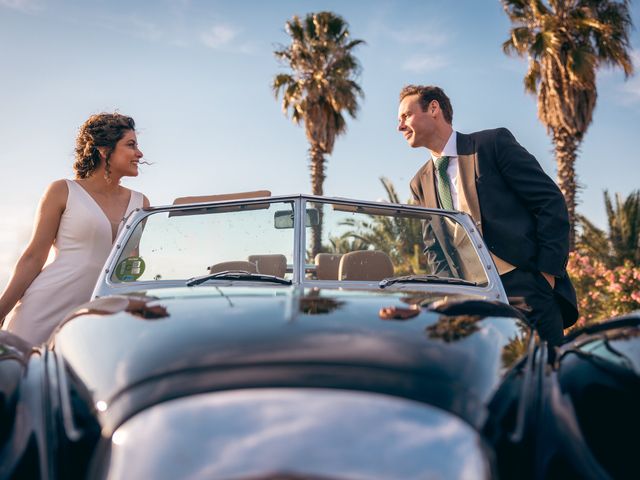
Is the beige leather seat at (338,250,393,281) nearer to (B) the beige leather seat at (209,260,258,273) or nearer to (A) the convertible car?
(B) the beige leather seat at (209,260,258,273)

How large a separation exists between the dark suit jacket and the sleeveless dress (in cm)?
212

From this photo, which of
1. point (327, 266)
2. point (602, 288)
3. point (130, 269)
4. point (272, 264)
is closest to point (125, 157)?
point (130, 269)

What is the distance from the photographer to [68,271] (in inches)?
146

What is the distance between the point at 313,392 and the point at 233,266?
2.09 m

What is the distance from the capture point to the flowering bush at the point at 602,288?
43.3 feet

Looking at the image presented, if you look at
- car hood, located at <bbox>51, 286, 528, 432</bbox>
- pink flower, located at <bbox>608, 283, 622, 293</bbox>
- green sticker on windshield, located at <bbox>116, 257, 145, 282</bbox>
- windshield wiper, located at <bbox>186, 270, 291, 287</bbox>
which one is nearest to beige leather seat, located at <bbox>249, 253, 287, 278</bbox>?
Result: windshield wiper, located at <bbox>186, 270, 291, 287</bbox>

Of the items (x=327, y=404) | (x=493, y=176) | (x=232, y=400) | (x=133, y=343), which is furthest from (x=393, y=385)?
(x=493, y=176)

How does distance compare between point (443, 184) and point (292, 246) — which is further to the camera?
point (443, 184)

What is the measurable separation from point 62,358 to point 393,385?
80cm

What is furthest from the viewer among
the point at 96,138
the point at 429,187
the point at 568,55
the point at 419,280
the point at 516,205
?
the point at 568,55

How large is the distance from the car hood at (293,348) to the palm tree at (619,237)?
15702mm

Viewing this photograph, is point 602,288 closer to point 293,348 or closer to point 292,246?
point 292,246

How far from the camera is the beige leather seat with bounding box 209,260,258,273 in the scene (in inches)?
122

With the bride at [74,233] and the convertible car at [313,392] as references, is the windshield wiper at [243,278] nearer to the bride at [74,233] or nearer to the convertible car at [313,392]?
the convertible car at [313,392]
